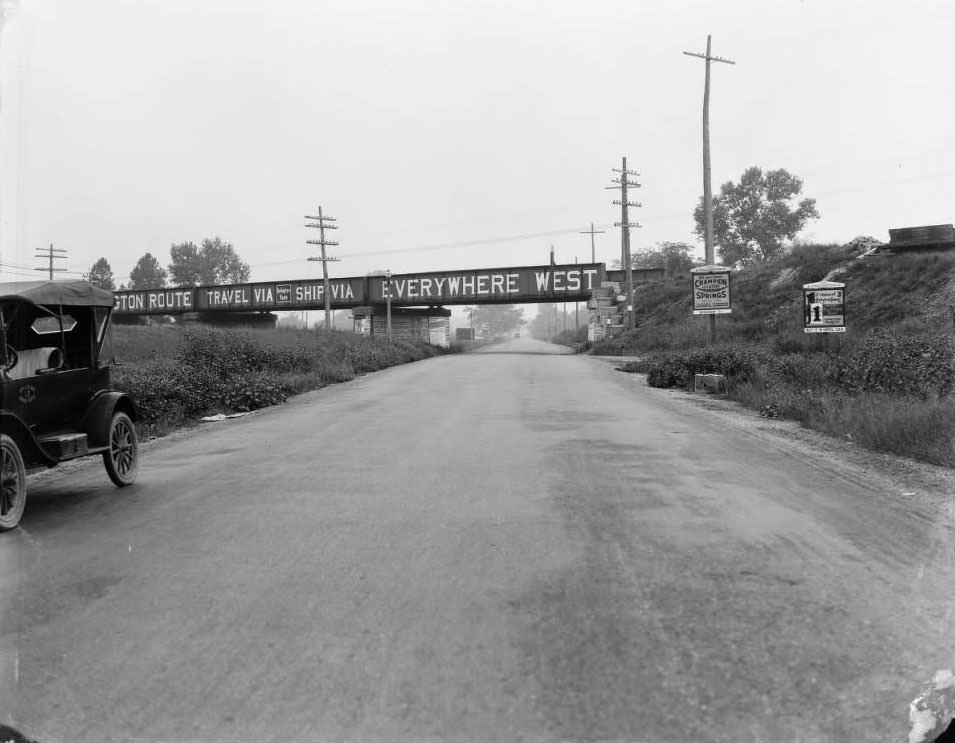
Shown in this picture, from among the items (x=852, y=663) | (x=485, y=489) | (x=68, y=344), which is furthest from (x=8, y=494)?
(x=852, y=663)

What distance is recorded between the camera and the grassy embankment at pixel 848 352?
1027 cm

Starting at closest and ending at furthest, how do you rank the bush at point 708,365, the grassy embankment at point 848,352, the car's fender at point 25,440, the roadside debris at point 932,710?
the roadside debris at point 932,710
the car's fender at point 25,440
the grassy embankment at point 848,352
the bush at point 708,365

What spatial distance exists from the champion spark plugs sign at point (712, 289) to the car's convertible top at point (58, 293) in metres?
16.8

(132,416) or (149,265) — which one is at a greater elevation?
(149,265)

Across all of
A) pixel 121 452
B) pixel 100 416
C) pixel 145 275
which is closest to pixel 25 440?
pixel 100 416

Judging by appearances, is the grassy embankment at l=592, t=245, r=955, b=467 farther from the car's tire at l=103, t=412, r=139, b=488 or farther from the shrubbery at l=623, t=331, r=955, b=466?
the car's tire at l=103, t=412, r=139, b=488

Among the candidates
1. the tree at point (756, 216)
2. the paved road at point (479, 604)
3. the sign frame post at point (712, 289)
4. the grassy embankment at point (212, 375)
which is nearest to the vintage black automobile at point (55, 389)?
the paved road at point (479, 604)

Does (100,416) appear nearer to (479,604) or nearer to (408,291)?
(479,604)

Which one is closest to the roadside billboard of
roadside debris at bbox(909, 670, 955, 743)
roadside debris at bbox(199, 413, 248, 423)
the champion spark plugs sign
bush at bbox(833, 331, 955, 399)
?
bush at bbox(833, 331, 955, 399)

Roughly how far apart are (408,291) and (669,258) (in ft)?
115

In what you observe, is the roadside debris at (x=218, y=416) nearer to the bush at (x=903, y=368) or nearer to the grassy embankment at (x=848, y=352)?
the grassy embankment at (x=848, y=352)

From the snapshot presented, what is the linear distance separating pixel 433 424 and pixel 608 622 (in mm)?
8840

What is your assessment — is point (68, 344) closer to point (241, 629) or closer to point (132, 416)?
point (132, 416)

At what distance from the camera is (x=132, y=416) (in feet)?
27.9
